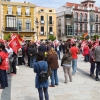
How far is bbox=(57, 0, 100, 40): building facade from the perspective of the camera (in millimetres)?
57500

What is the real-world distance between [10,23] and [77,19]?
19631 millimetres

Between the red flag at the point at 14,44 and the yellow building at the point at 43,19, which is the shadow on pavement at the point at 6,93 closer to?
the red flag at the point at 14,44

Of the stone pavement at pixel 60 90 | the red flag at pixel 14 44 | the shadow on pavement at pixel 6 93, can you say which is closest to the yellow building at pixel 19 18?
the red flag at pixel 14 44

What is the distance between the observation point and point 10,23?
46.4 meters

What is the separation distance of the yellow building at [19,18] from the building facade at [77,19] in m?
11.4

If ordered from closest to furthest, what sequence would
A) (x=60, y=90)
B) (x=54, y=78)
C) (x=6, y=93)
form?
(x=6, y=93) < (x=60, y=90) < (x=54, y=78)

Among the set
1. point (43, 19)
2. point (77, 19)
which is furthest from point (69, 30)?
point (43, 19)

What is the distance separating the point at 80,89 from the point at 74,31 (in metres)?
50.5

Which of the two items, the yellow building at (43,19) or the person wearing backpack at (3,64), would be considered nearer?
the person wearing backpack at (3,64)

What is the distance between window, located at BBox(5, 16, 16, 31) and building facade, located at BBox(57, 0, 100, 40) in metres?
14.9

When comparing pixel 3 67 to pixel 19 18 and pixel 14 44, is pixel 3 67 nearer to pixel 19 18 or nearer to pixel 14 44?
pixel 14 44

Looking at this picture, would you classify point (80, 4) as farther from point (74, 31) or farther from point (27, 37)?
point (27, 37)

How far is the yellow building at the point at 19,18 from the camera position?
4600 cm

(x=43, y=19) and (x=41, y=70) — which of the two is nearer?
(x=41, y=70)
